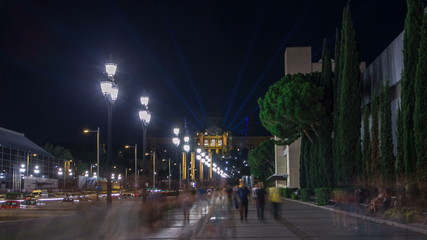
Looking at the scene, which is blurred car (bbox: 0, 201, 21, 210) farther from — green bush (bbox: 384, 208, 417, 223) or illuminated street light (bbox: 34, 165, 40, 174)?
illuminated street light (bbox: 34, 165, 40, 174)

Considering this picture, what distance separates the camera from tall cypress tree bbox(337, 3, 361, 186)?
33625 mm

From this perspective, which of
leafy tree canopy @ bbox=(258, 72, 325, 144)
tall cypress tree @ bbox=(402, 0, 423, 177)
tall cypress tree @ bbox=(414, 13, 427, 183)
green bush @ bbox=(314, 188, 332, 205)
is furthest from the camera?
leafy tree canopy @ bbox=(258, 72, 325, 144)

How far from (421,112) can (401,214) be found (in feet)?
14.4

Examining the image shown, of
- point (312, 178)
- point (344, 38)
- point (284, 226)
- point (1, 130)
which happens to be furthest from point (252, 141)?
point (284, 226)

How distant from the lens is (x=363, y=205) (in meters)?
29.8

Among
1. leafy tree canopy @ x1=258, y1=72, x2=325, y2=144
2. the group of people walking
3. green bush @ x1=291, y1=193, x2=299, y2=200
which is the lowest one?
green bush @ x1=291, y1=193, x2=299, y2=200

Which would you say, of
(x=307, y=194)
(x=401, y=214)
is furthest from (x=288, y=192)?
(x=401, y=214)

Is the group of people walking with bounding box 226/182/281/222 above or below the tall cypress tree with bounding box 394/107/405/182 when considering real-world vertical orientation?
below

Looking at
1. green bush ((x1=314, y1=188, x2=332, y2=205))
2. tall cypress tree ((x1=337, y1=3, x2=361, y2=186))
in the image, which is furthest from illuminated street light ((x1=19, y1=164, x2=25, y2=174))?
tall cypress tree ((x1=337, y1=3, x2=361, y2=186))

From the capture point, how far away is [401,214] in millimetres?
21688

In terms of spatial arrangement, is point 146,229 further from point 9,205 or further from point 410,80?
point 9,205

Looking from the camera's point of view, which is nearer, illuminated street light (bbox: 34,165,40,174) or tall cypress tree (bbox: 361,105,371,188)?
tall cypress tree (bbox: 361,105,371,188)

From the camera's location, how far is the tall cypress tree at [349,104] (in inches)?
1324

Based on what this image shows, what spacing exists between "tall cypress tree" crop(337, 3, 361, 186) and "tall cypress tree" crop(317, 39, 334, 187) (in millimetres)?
5372
